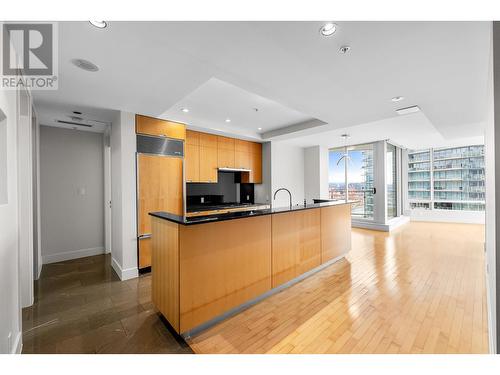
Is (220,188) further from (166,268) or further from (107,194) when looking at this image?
(166,268)

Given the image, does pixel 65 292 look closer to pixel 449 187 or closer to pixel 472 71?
pixel 472 71

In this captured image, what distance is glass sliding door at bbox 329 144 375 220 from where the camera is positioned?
274 inches

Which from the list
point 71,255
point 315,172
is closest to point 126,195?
point 71,255

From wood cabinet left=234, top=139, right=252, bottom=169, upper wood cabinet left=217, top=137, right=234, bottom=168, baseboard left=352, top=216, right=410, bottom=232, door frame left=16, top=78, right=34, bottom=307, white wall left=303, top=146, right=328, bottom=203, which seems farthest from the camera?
white wall left=303, top=146, right=328, bottom=203

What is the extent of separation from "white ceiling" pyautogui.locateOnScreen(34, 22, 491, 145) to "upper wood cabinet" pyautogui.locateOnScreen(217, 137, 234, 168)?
6.57ft

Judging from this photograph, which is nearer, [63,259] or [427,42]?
[427,42]

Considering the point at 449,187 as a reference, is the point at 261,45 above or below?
above

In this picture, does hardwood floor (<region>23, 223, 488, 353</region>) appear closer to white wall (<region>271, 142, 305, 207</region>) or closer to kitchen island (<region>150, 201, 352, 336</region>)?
kitchen island (<region>150, 201, 352, 336</region>)

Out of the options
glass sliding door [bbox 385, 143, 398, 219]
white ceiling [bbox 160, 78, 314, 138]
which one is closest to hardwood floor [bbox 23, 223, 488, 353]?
white ceiling [bbox 160, 78, 314, 138]

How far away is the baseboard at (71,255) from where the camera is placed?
3926 mm

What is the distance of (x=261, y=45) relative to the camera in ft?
5.75

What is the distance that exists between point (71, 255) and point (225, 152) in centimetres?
362
